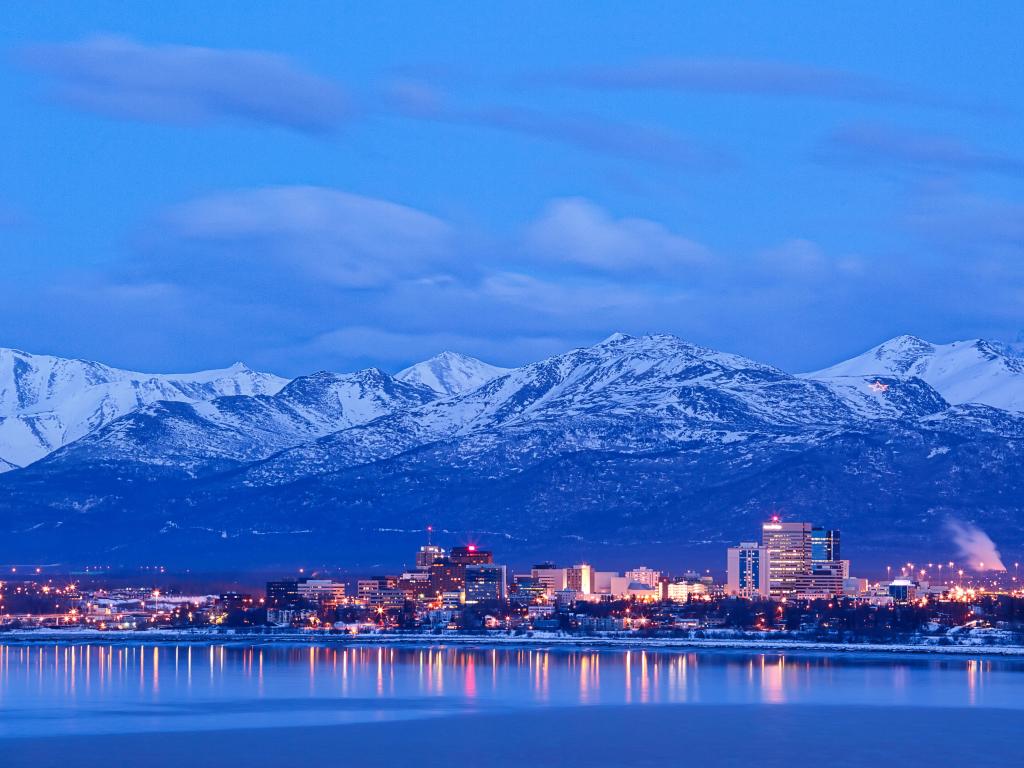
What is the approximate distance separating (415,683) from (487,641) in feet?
185

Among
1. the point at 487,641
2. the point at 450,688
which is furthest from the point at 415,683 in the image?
the point at 487,641

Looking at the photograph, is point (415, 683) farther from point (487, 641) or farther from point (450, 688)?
point (487, 641)

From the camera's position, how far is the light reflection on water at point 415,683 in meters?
87.0

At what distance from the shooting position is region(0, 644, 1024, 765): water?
84562 millimetres

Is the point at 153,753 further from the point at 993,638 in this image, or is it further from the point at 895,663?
the point at 993,638

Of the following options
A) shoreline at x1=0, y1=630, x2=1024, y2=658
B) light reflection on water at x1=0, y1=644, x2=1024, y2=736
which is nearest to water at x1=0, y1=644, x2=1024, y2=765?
light reflection on water at x1=0, y1=644, x2=1024, y2=736

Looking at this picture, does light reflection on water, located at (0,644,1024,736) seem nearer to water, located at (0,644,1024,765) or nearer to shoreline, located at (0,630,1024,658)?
water, located at (0,644,1024,765)

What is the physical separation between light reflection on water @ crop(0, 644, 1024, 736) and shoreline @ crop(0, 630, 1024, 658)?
787 cm

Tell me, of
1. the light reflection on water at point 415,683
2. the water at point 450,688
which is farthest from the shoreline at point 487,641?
the light reflection on water at point 415,683

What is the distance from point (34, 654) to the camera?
468ft

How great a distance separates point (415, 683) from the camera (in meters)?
106

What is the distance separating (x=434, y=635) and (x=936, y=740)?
96.9m

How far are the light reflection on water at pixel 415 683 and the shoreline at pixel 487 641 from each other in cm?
787

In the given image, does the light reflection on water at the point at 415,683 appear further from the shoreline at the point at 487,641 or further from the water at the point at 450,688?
the shoreline at the point at 487,641
